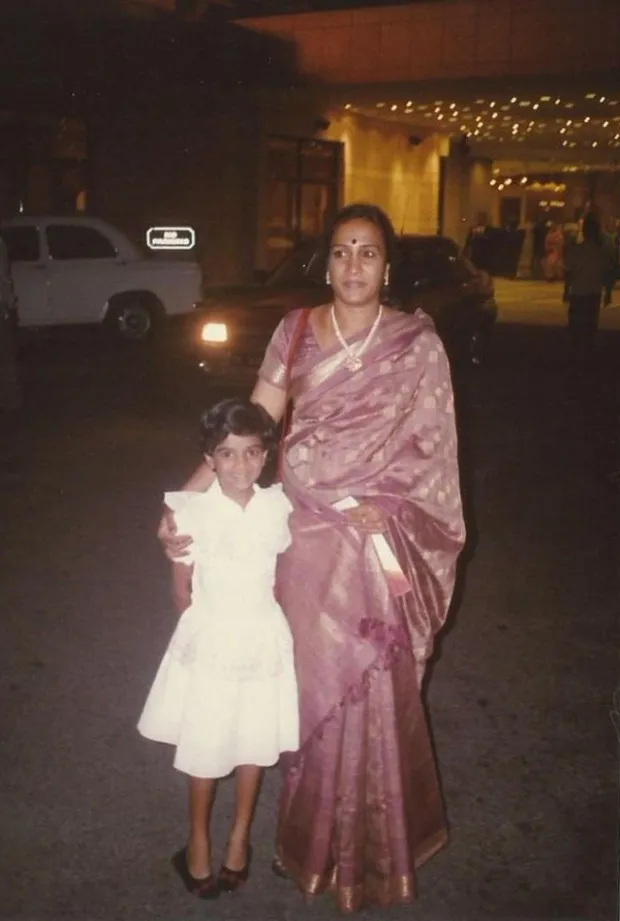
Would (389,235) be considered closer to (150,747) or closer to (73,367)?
(150,747)

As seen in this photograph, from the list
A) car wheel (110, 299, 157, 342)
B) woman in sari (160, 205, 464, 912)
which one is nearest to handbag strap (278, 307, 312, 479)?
woman in sari (160, 205, 464, 912)

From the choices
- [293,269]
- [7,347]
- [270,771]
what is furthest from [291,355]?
[293,269]

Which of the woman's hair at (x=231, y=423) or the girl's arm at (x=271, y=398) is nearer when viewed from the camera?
the woman's hair at (x=231, y=423)

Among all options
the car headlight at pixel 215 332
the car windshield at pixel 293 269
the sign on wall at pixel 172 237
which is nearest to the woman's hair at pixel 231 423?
the car headlight at pixel 215 332

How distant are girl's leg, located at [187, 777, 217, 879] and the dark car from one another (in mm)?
5483

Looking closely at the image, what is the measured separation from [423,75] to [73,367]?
30.1ft

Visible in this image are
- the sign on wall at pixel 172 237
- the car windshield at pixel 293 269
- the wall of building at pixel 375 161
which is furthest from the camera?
the wall of building at pixel 375 161

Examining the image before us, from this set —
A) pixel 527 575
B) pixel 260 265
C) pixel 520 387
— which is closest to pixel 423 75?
pixel 260 265

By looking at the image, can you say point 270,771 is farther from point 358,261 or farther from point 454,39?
point 454,39

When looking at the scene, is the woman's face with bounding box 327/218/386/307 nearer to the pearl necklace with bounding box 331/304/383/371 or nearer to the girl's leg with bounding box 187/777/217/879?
the pearl necklace with bounding box 331/304/383/371

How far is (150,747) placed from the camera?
3.97 meters

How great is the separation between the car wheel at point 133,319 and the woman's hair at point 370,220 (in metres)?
13.5

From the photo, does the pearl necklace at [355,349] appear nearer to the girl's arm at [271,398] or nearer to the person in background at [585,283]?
the girl's arm at [271,398]

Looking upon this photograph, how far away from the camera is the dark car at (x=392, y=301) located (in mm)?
10281
